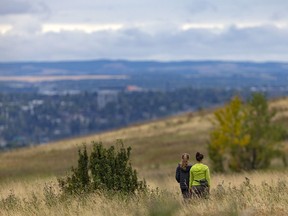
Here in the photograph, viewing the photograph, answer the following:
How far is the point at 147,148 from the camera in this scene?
159 feet

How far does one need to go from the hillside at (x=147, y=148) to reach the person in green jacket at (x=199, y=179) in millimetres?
16524

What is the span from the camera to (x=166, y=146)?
4891cm

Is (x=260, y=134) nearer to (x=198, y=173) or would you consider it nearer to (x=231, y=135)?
(x=231, y=135)

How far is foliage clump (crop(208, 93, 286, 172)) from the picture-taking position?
31.9 m

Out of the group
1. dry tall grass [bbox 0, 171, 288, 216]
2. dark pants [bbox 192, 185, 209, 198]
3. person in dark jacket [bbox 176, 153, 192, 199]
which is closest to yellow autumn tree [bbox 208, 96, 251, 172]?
dry tall grass [bbox 0, 171, 288, 216]

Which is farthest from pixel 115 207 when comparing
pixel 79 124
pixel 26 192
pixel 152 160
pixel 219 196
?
pixel 79 124

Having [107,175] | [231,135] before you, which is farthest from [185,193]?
[231,135]

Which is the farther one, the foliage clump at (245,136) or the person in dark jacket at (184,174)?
the foliage clump at (245,136)

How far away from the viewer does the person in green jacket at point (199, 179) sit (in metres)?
13.7

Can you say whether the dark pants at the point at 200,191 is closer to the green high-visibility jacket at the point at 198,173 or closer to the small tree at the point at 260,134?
the green high-visibility jacket at the point at 198,173

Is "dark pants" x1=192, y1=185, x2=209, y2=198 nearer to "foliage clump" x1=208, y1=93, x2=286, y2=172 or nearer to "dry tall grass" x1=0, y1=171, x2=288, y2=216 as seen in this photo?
"dry tall grass" x1=0, y1=171, x2=288, y2=216

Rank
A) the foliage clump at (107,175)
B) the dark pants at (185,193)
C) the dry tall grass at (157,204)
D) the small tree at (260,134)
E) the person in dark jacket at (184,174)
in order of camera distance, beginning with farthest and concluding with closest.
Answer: the small tree at (260,134)
the foliage clump at (107,175)
the person in dark jacket at (184,174)
the dark pants at (185,193)
the dry tall grass at (157,204)

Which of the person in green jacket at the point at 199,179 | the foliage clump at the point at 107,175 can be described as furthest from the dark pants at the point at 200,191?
the foliage clump at the point at 107,175

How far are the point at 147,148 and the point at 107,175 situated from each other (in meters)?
33.6
